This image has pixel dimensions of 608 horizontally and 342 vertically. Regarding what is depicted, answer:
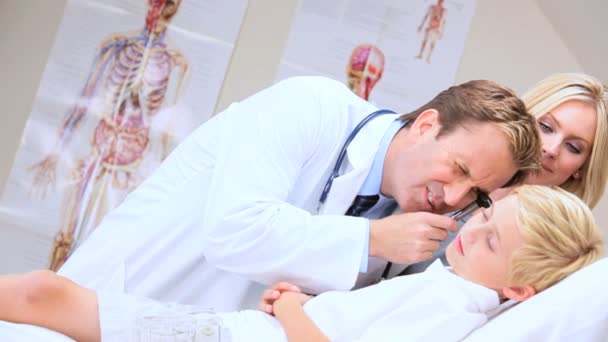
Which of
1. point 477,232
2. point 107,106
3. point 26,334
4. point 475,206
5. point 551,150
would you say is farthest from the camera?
point 107,106

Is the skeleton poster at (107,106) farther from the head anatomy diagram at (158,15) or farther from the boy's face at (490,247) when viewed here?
the boy's face at (490,247)

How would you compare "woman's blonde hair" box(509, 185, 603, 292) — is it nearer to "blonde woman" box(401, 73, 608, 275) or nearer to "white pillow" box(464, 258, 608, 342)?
"white pillow" box(464, 258, 608, 342)

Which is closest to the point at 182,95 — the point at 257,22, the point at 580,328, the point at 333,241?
the point at 257,22

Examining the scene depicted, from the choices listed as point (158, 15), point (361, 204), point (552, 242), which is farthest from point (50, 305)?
point (158, 15)

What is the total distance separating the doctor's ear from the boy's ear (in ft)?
1.26

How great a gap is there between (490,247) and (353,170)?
327 mm

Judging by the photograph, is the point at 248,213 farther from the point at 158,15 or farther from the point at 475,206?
the point at 158,15

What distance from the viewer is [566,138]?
1.91 m

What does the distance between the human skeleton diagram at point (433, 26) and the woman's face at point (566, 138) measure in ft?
3.54

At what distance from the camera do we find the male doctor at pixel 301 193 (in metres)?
1.50

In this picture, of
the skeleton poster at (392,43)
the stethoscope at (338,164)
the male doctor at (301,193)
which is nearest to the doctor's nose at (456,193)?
the male doctor at (301,193)

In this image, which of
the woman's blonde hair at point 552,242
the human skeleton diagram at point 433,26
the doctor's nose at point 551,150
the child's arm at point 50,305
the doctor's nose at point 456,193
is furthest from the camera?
the human skeleton diagram at point 433,26

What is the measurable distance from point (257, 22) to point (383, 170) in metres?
1.40

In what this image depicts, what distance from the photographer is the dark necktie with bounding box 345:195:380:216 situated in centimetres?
167
